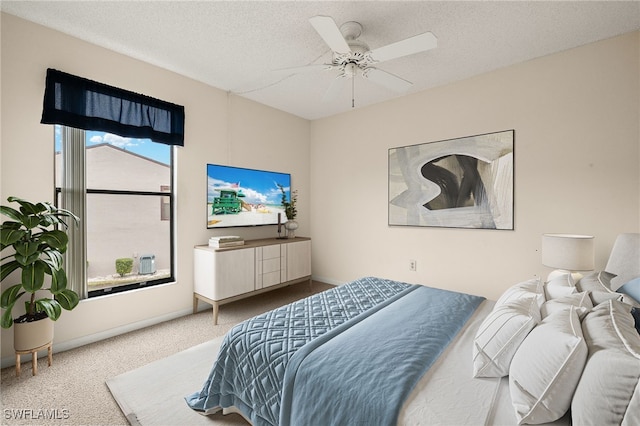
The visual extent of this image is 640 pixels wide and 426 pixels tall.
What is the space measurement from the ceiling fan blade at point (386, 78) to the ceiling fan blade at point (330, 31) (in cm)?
40

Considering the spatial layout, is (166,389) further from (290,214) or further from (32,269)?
(290,214)

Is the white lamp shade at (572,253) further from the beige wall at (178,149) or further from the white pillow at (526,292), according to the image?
the beige wall at (178,149)

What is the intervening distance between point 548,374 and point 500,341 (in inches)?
10.1

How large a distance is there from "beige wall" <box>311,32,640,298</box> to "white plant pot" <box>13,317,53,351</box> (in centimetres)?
335

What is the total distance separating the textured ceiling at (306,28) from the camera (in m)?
2.16

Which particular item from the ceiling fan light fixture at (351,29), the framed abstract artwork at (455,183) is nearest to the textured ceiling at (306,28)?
the ceiling fan light fixture at (351,29)

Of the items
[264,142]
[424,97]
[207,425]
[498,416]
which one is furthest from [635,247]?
[264,142]

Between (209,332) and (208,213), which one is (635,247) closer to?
(209,332)

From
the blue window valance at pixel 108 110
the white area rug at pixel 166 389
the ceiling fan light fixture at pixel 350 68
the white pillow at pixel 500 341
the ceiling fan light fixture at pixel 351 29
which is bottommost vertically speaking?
the white area rug at pixel 166 389

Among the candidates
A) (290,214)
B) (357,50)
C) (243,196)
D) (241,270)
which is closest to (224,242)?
(241,270)

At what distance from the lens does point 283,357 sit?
4.63 feet

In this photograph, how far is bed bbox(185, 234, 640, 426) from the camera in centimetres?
96

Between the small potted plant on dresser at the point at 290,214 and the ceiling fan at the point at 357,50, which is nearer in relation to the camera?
the ceiling fan at the point at 357,50

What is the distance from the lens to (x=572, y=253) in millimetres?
2367
